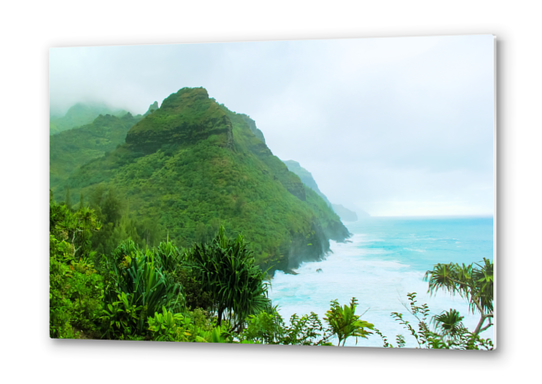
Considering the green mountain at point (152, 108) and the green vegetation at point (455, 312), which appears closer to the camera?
the green vegetation at point (455, 312)

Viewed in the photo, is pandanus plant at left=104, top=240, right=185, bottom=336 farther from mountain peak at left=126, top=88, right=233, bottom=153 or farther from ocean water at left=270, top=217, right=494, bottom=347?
mountain peak at left=126, top=88, right=233, bottom=153


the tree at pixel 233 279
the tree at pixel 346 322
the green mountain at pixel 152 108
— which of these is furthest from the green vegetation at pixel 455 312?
the green mountain at pixel 152 108

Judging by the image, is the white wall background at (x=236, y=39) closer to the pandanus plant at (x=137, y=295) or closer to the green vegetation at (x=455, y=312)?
the green vegetation at (x=455, y=312)

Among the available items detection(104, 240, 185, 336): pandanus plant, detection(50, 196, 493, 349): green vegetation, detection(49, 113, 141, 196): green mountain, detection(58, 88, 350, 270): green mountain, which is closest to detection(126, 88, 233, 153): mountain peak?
detection(58, 88, 350, 270): green mountain

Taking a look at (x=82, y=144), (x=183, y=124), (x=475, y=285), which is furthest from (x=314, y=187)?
(x=82, y=144)
